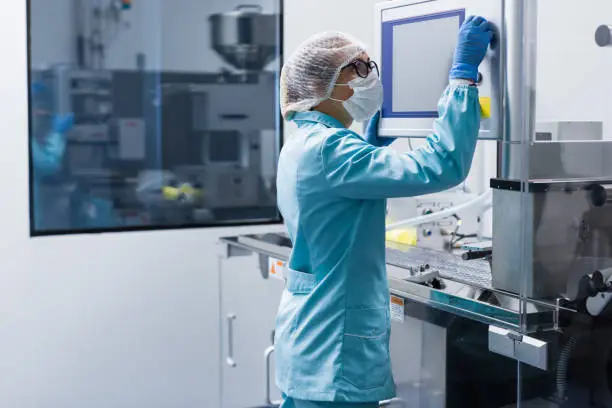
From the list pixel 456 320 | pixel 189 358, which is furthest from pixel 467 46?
pixel 189 358

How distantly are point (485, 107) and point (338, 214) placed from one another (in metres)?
0.36

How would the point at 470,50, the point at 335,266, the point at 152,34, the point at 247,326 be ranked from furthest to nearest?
the point at 247,326 → the point at 152,34 → the point at 335,266 → the point at 470,50

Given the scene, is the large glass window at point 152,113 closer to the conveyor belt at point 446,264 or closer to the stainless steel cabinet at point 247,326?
the stainless steel cabinet at point 247,326

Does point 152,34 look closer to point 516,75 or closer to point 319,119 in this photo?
point 319,119

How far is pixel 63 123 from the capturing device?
9.57 ft

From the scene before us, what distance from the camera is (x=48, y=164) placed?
291 cm

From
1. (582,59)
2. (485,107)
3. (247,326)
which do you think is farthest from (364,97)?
(247,326)

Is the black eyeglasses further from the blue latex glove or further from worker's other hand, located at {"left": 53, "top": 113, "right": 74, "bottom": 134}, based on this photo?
worker's other hand, located at {"left": 53, "top": 113, "right": 74, "bottom": 134}

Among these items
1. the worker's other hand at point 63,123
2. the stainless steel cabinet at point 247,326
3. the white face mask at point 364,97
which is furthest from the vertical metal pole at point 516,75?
the worker's other hand at point 63,123

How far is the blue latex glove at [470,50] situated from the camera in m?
1.47

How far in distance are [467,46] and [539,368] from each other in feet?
2.03

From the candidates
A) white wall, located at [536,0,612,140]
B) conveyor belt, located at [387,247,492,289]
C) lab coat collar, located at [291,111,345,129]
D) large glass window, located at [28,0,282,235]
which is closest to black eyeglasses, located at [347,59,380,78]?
lab coat collar, located at [291,111,345,129]

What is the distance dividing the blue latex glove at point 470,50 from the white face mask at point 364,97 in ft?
0.65

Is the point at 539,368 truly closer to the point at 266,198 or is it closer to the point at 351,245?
the point at 351,245
